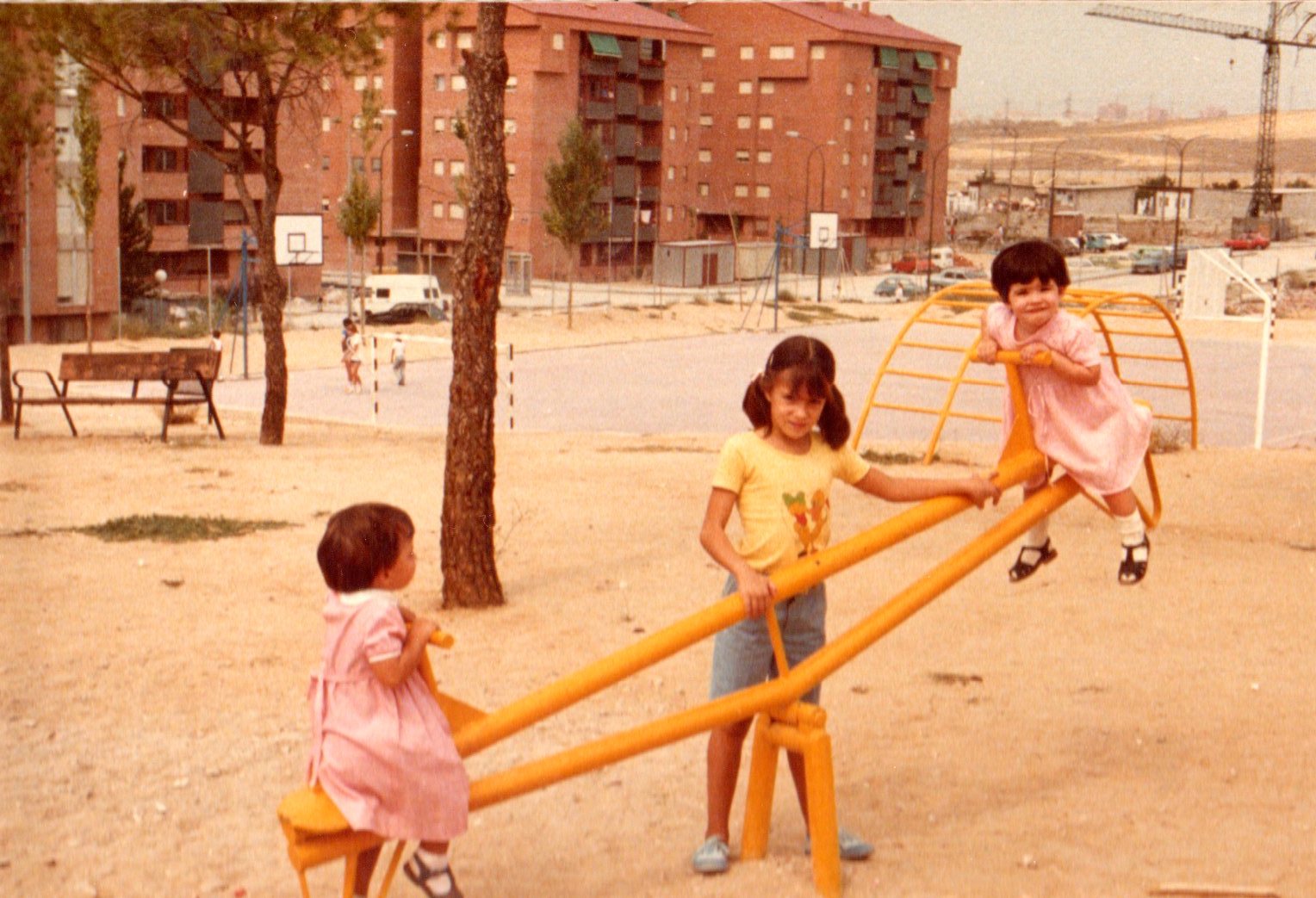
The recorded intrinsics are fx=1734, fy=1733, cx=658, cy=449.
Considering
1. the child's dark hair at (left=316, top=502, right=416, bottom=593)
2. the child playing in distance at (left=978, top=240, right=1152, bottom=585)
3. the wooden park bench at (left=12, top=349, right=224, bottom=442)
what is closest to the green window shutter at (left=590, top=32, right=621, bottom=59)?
the wooden park bench at (left=12, top=349, right=224, bottom=442)

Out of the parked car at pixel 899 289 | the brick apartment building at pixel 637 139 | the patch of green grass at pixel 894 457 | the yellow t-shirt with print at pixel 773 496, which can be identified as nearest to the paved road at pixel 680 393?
the patch of green grass at pixel 894 457

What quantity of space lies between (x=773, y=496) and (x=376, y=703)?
1054mm

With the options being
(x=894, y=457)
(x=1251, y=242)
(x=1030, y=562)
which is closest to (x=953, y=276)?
(x=1251, y=242)

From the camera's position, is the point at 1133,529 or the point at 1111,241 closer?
the point at 1133,529

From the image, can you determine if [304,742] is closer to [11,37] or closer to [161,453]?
[161,453]

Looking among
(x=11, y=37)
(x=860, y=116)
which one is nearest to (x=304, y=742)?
(x=11, y=37)

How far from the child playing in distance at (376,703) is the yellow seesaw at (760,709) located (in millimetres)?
72

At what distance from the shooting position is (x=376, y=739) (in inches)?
140

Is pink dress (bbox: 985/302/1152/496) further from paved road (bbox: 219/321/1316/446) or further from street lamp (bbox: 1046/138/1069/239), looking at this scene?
street lamp (bbox: 1046/138/1069/239)

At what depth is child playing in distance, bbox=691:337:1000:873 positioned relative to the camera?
4.00 meters

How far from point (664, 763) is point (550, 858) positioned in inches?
39.0

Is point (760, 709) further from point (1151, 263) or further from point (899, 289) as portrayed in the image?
point (1151, 263)

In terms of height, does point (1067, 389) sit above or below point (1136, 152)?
below

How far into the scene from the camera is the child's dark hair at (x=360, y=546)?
11.7 feet
